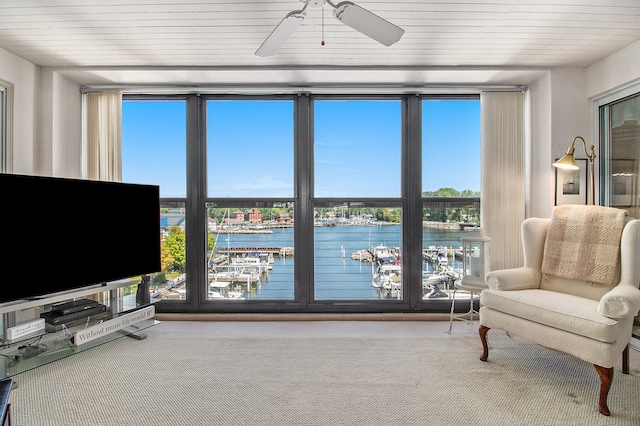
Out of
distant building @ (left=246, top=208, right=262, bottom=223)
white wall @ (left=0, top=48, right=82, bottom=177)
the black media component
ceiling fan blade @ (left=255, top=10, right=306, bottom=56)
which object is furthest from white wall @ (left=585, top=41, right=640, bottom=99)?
white wall @ (left=0, top=48, right=82, bottom=177)

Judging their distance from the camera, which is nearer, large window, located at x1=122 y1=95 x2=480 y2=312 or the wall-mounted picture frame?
the wall-mounted picture frame

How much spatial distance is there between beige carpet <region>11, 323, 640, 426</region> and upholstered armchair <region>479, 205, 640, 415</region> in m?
0.26

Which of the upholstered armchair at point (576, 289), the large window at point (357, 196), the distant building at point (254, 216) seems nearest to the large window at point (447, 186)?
the large window at point (357, 196)

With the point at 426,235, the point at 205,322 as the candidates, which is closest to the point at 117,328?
the point at 205,322

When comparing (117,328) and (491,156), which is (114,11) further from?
(491,156)

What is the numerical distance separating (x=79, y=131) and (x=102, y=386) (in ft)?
8.07

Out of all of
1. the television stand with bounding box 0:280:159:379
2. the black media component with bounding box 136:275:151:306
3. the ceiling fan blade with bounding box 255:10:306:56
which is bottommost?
the television stand with bounding box 0:280:159:379

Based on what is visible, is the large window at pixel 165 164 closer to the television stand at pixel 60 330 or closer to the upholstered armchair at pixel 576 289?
the television stand at pixel 60 330

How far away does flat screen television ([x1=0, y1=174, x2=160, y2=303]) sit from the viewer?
7.22 feet

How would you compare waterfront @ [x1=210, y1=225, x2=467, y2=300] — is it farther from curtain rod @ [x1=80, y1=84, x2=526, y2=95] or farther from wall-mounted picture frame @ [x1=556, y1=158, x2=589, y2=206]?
curtain rod @ [x1=80, y1=84, x2=526, y2=95]

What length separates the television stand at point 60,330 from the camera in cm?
215

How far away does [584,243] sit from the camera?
2451 millimetres

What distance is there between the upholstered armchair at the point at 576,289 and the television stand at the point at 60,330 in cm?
278

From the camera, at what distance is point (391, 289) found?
351 centimetres
